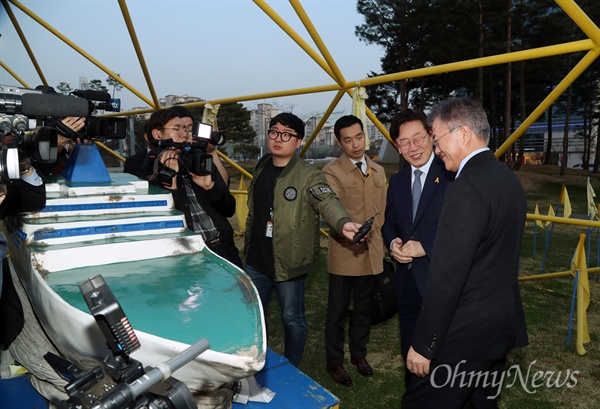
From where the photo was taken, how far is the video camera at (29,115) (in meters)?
1.68

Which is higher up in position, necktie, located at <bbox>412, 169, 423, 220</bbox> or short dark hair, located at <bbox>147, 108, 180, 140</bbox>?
short dark hair, located at <bbox>147, 108, 180, 140</bbox>

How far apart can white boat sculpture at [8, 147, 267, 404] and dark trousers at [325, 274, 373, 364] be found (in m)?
Answer: 1.63

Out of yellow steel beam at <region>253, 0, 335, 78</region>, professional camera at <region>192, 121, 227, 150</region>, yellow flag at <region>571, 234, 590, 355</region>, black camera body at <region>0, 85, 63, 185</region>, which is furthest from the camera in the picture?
yellow flag at <region>571, 234, 590, 355</region>

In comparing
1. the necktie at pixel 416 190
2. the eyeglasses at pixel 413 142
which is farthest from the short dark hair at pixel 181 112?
the necktie at pixel 416 190

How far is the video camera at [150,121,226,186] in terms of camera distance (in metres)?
2.39

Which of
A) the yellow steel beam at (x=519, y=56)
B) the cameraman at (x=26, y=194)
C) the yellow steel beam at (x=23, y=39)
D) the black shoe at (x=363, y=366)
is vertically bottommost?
the black shoe at (x=363, y=366)

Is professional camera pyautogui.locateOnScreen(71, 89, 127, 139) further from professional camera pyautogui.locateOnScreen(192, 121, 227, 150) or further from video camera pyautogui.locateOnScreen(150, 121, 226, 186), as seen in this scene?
professional camera pyautogui.locateOnScreen(192, 121, 227, 150)

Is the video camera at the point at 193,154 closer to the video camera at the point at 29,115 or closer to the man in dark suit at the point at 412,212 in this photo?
the video camera at the point at 29,115

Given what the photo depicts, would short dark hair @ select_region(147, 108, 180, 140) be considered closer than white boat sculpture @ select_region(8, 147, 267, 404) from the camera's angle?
No

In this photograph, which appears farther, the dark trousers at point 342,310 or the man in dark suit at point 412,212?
the dark trousers at point 342,310

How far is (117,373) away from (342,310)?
2.59 m

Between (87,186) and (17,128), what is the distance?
563 mm

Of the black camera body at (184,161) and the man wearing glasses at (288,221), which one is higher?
the black camera body at (184,161)

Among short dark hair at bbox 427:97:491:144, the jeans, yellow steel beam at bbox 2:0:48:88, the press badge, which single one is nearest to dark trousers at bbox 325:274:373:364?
the jeans
